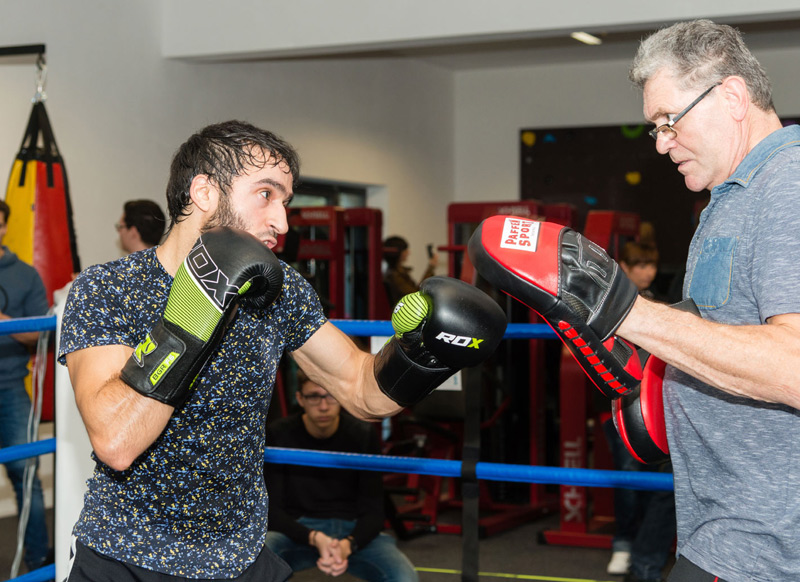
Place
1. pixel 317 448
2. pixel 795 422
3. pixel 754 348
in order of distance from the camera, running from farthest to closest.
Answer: pixel 317 448
pixel 795 422
pixel 754 348

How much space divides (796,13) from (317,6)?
265 centimetres

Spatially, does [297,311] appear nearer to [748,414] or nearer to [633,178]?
[748,414]

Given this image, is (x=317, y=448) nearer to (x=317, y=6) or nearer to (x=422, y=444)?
(x=422, y=444)

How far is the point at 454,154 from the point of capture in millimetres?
9523

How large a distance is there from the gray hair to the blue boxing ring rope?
756 millimetres

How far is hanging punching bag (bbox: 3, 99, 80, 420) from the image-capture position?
15.4ft

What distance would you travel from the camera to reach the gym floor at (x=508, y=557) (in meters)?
3.86

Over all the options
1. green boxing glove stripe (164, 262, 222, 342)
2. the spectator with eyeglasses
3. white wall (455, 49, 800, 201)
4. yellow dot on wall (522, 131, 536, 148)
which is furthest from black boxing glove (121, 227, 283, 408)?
yellow dot on wall (522, 131, 536, 148)

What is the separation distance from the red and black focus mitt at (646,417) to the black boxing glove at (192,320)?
0.64 meters

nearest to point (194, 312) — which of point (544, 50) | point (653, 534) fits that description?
point (653, 534)

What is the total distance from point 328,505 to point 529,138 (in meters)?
6.64

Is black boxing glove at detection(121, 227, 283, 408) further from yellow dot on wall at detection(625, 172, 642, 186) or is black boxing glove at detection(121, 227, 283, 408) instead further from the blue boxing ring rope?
yellow dot on wall at detection(625, 172, 642, 186)

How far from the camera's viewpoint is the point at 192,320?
4.36 feet

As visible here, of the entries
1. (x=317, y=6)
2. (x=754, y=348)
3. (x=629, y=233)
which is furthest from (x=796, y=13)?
(x=754, y=348)
